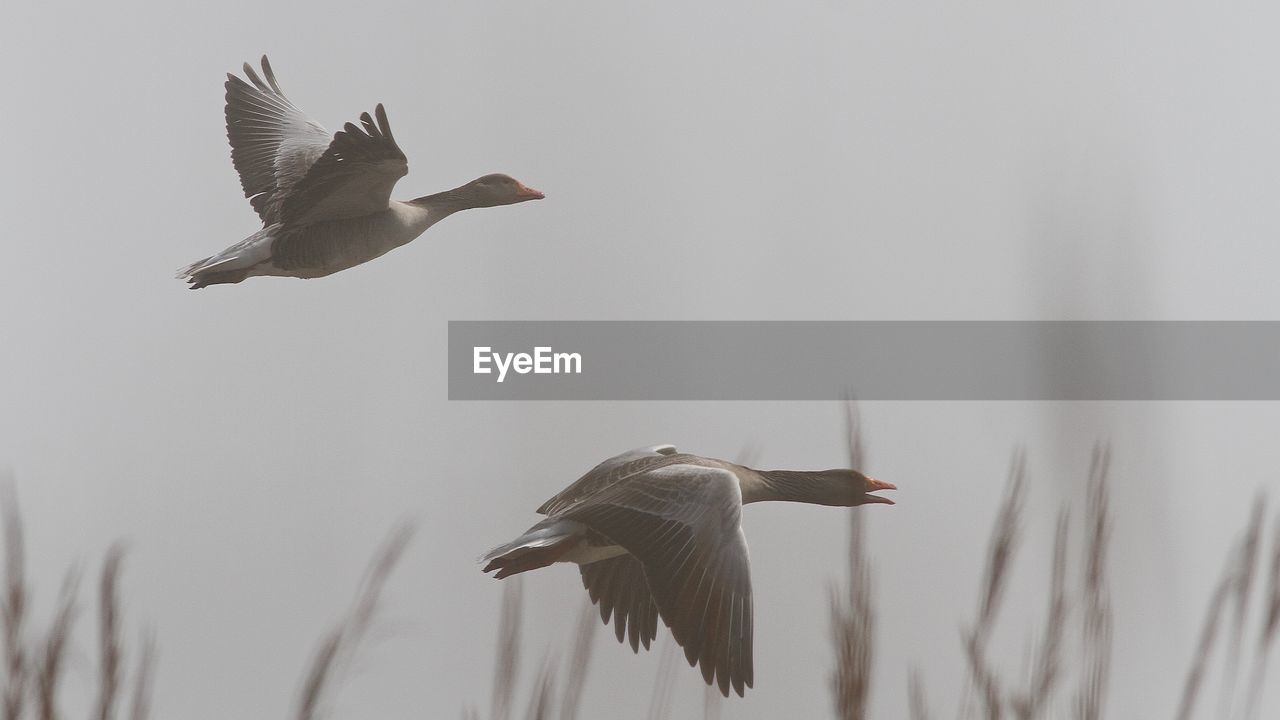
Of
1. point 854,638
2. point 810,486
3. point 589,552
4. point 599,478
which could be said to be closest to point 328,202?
point 599,478

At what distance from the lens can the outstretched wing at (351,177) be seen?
2.02 meters

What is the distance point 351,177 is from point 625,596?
38.8 inches

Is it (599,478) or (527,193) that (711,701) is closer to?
(599,478)

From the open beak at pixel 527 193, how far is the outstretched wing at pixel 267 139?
465 millimetres

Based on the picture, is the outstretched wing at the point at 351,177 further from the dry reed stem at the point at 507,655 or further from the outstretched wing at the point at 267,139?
the dry reed stem at the point at 507,655

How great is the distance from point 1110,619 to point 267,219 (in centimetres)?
191

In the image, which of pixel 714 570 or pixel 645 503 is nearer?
pixel 714 570

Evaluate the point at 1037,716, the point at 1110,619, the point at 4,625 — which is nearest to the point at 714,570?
the point at 1037,716

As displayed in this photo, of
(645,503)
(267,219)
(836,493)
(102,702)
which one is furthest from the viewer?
(267,219)

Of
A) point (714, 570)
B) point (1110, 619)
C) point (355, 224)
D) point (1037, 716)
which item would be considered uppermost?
point (355, 224)

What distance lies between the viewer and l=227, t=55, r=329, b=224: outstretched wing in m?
2.57

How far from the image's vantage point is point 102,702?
1.48 metres

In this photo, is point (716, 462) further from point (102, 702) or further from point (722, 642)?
point (102, 702)

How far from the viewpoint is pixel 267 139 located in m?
2.74
